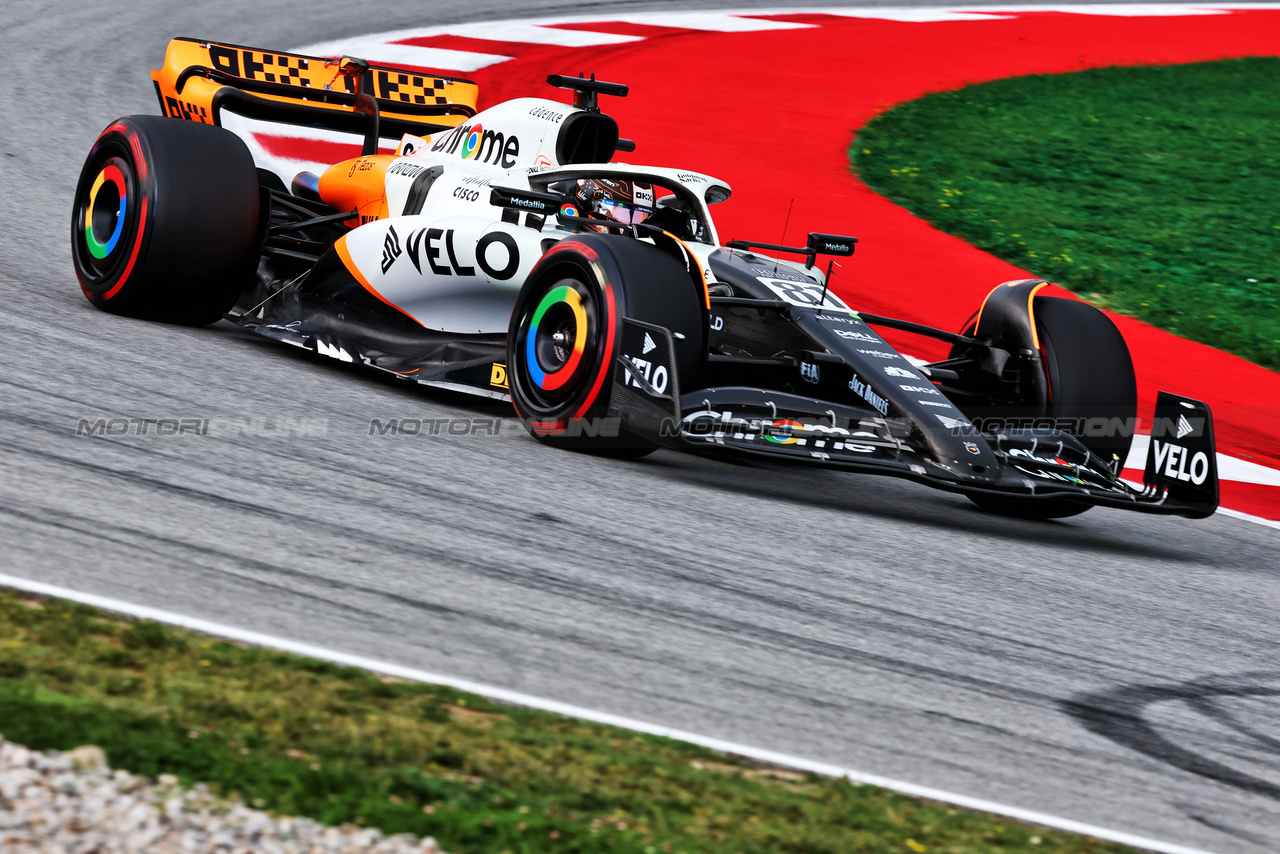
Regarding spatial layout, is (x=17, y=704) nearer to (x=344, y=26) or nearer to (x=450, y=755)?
(x=450, y=755)

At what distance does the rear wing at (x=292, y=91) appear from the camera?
8.32m

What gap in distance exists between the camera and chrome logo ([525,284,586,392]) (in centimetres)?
582

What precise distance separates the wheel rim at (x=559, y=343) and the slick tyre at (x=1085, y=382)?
74.5 inches

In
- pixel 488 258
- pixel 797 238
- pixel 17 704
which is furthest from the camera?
pixel 797 238

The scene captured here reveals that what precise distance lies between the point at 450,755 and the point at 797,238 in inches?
335

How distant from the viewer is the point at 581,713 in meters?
3.37

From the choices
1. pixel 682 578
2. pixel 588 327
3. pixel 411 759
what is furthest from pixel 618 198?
pixel 411 759

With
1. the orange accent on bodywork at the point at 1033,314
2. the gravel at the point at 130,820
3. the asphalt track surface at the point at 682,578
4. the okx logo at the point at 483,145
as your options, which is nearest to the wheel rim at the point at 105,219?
the asphalt track surface at the point at 682,578

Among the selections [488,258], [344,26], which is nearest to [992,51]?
[344,26]

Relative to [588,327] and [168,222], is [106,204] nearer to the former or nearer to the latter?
[168,222]

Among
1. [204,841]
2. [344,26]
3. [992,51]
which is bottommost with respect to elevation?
[204,841]

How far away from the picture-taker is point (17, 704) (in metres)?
2.86

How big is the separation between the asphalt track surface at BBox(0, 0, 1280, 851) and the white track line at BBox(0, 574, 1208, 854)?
0.05 metres

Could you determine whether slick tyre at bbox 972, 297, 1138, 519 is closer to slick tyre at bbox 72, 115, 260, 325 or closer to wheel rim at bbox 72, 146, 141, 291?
slick tyre at bbox 72, 115, 260, 325
